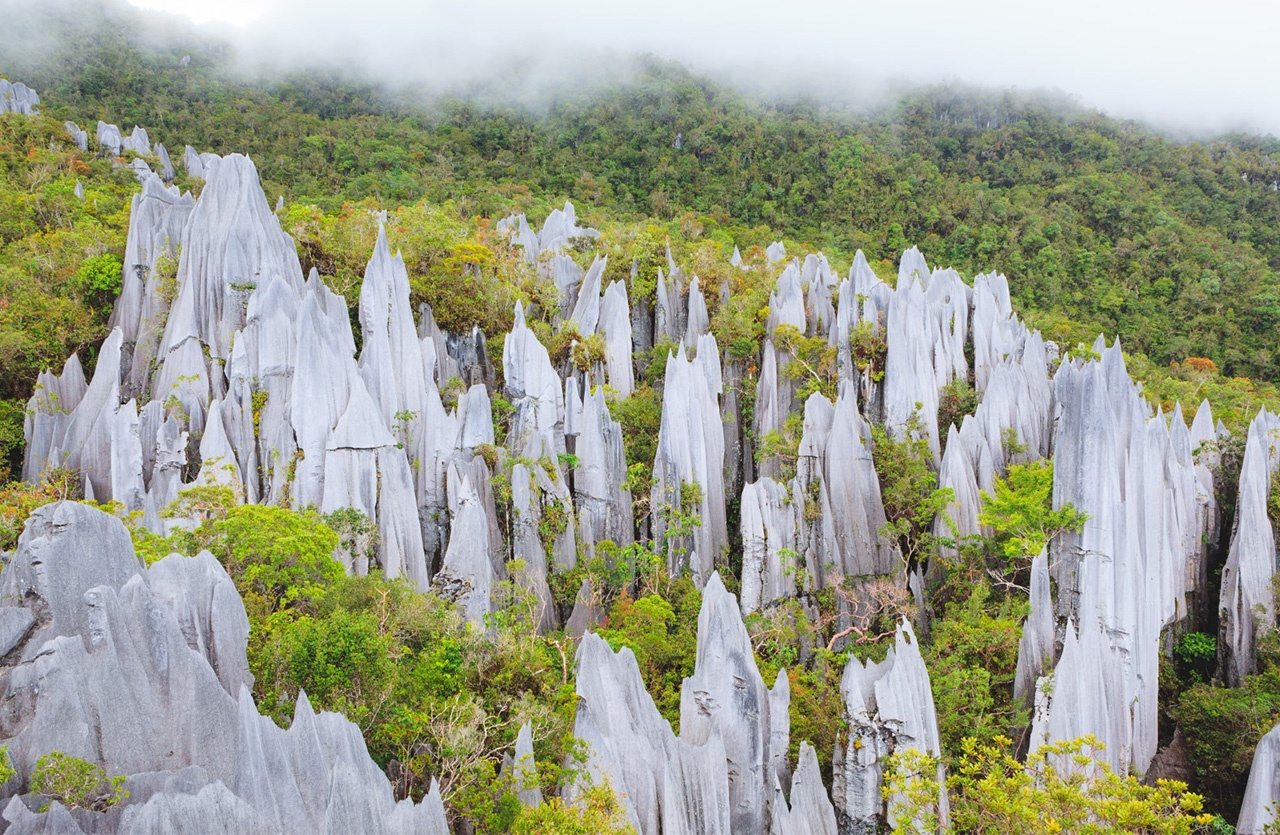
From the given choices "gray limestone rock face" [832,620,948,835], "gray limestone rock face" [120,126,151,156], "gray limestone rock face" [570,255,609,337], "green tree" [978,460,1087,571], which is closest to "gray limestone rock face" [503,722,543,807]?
"gray limestone rock face" [832,620,948,835]

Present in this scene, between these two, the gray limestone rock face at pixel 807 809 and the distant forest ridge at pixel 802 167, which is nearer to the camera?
the gray limestone rock face at pixel 807 809

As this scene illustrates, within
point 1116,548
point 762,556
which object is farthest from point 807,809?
point 1116,548

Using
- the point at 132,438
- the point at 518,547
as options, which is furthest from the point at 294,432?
the point at 518,547

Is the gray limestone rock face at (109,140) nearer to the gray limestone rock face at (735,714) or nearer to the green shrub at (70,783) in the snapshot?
the green shrub at (70,783)

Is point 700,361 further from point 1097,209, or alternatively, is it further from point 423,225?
point 1097,209

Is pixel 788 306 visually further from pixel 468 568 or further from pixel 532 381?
pixel 468 568

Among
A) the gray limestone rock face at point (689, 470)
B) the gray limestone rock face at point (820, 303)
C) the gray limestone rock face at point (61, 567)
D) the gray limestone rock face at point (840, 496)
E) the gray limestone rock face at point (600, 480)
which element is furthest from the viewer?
the gray limestone rock face at point (820, 303)

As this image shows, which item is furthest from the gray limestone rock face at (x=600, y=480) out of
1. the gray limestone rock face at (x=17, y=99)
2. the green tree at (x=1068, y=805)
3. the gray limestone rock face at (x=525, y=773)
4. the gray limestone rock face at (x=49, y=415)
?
the gray limestone rock face at (x=17, y=99)
